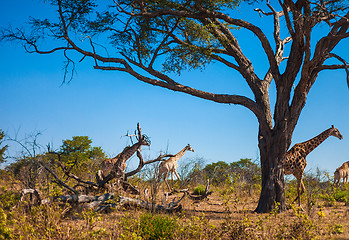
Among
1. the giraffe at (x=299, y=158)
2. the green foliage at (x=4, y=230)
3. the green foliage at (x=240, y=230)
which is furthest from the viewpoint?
the giraffe at (x=299, y=158)

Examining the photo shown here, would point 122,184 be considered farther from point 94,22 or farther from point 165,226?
point 94,22

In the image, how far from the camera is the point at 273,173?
11086 mm

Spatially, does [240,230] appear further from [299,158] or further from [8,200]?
[8,200]

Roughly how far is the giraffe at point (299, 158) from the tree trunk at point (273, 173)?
1.30 feet

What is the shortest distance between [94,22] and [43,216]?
28.2ft

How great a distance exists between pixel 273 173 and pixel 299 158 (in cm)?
164

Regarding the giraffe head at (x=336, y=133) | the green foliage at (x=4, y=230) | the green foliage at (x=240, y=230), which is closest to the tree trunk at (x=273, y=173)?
the giraffe head at (x=336, y=133)

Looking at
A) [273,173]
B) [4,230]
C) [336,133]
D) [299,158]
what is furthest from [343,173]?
[4,230]

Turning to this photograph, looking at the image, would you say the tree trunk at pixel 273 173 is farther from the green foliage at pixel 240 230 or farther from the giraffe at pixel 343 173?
the giraffe at pixel 343 173

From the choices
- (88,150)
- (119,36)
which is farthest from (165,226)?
(88,150)

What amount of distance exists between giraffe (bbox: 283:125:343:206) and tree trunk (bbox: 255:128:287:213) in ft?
1.30

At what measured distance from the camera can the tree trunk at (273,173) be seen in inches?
432

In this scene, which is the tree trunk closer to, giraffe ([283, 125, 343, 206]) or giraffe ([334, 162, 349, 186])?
giraffe ([283, 125, 343, 206])

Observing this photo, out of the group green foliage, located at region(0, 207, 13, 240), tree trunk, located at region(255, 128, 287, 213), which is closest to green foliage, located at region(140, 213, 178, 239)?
green foliage, located at region(0, 207, 13, 240)
